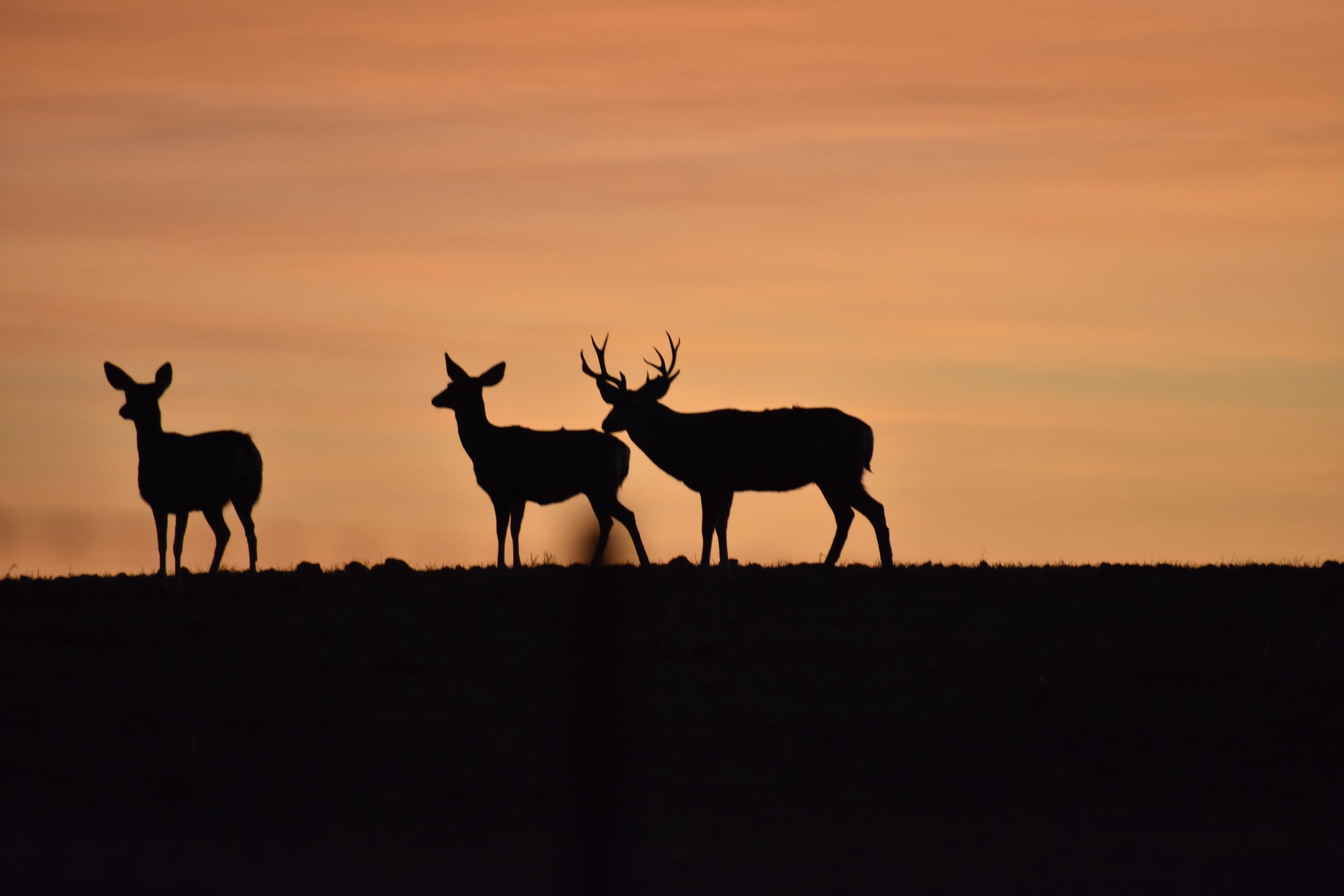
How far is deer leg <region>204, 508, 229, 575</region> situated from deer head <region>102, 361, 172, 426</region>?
1.38 meters

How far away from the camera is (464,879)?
9492 millimetres

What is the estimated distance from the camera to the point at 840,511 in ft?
72.7

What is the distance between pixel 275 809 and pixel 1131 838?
514 centimetres

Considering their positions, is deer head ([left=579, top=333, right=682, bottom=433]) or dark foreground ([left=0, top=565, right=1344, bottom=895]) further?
deer head ([left=579, top=333, right=682, bottom=433])

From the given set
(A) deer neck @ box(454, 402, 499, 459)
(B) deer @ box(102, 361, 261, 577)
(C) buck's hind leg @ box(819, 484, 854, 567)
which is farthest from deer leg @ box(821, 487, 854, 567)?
(B) deer @ box(102, 361, 261, 577)

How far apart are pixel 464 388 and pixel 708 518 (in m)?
4.16

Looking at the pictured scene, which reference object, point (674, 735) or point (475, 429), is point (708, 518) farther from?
point (674, 735)

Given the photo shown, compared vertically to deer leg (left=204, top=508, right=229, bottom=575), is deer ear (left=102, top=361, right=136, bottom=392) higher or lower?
higher

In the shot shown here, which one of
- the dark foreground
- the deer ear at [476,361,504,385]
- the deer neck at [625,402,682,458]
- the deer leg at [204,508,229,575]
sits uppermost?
the deer ear at [476,361,504,385]

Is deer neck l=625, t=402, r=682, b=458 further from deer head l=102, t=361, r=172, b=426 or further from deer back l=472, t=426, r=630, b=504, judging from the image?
deer head l=102, t=361, r=172, b=426

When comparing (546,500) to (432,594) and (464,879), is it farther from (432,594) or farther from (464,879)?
(464,879)

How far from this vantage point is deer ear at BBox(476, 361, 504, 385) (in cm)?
2409

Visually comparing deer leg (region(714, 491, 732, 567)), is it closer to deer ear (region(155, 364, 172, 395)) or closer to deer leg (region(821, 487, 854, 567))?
deer leg (region(821, 487, 854, 567))

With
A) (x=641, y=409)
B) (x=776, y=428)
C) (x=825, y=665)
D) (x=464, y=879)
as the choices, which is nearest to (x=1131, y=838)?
(x=464, y=879)
